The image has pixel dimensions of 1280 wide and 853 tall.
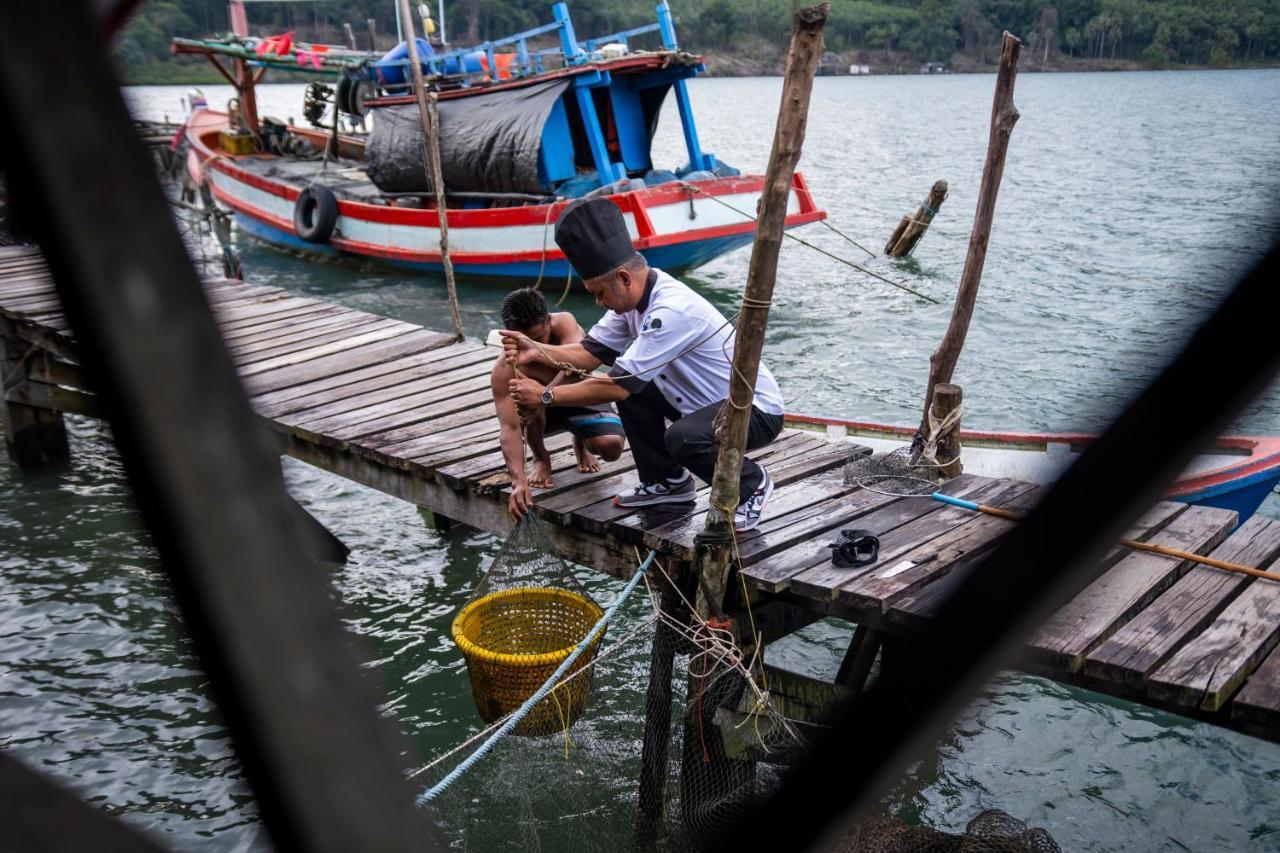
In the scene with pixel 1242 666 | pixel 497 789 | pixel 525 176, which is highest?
pixel 525 176

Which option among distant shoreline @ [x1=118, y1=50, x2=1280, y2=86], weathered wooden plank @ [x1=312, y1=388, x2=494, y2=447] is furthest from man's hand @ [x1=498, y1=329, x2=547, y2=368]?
distant shoreline @ [x1=118, y1=50, x2=1280, y2=86]

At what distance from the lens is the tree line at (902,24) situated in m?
27.2

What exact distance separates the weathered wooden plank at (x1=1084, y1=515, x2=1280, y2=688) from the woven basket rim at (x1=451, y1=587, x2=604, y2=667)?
1979 millimetres

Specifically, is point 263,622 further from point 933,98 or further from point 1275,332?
point 933,98

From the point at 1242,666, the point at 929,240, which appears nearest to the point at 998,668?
the point at 1242,666

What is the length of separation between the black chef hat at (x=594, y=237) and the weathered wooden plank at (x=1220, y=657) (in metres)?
2.57

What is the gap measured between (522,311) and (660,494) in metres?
1.08

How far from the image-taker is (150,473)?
1.84ft

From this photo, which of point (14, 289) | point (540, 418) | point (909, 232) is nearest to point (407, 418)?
point (540, 418)

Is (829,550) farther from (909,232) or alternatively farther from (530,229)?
(909,232)

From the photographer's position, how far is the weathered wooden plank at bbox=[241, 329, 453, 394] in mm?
7445

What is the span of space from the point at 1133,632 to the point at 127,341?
13.5 feet

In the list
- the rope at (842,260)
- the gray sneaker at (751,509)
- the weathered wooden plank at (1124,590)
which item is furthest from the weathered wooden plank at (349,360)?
the rope at (842,260)

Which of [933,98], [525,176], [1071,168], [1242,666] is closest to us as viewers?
[1242,666]
